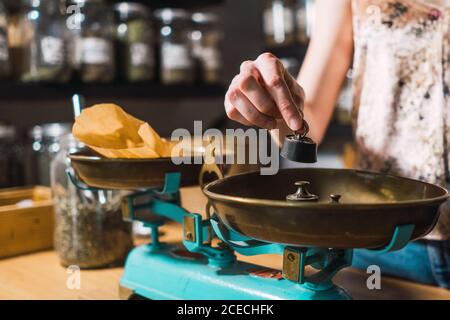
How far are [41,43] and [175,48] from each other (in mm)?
446

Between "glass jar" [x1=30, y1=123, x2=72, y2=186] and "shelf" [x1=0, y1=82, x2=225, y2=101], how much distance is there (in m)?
0.11

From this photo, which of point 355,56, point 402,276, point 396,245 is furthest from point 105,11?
point 396,245

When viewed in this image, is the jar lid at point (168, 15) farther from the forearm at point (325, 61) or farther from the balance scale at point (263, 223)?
the balance scale at point (263, 223)

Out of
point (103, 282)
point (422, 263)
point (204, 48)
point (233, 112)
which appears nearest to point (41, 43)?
point (204, 48)

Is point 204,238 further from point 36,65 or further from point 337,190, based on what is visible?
point 36,65

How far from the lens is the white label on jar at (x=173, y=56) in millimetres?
1818

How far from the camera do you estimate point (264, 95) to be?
735 millimetres

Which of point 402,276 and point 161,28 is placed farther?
point 161,28

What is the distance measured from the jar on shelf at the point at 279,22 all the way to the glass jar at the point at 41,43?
3.20 ft

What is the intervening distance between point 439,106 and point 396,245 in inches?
20.5

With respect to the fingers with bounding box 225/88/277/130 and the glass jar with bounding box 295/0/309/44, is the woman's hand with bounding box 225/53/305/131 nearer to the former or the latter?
the fingers with bounding box 225/88/277/130

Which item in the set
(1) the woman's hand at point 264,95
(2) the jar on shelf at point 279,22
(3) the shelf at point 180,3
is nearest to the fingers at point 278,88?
(1) the woman's hand at point 264,95

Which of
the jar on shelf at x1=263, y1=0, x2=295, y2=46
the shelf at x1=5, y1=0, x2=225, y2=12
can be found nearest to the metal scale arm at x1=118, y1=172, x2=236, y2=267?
the shelf at x1=5, y1=0, x2=225, y2=12
